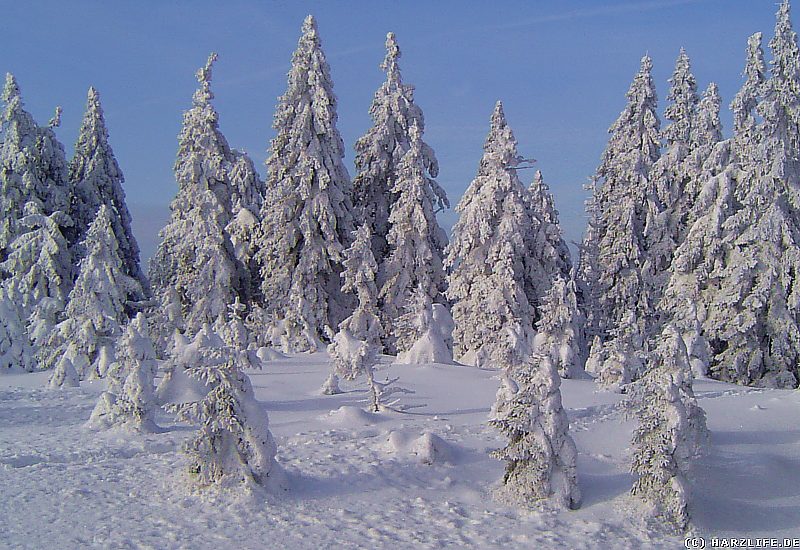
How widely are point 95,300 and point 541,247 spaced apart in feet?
→ 53.3

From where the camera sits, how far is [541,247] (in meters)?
27.7

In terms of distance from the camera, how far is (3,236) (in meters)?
28.9

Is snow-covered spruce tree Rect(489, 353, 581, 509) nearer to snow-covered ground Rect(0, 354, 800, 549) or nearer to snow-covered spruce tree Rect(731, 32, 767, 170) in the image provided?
snow-covered ground Rect(0, 354, 800, 549)

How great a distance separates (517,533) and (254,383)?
34.3ft

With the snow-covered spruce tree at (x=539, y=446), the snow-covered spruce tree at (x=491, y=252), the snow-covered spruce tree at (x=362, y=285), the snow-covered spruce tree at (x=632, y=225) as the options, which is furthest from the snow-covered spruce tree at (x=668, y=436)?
the snow-covered spruce tree at (x=632, y=225)

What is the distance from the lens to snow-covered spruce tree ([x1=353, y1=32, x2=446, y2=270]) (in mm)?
31125

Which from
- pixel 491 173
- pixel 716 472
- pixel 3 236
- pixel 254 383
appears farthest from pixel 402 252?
pixel 716 472

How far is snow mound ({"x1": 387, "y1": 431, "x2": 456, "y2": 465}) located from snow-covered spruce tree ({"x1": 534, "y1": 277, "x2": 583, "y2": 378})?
10.1 metres

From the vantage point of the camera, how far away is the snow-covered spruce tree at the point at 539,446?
1073 centimetres

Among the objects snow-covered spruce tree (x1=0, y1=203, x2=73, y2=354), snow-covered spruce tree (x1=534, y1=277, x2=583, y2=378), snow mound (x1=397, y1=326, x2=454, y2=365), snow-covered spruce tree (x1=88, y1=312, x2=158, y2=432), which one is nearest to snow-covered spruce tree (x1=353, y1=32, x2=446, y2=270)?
snow mound (x1=397, y1=326, x2=454, y2=365)

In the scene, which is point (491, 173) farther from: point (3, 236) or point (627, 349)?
point (3, 236)

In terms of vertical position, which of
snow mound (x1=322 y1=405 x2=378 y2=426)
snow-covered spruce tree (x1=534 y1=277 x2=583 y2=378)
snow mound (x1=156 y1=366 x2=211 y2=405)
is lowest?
snow mound (x1=322 y1=405 x2=378 y2=426)

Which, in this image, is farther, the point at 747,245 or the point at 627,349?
the point at 747,245

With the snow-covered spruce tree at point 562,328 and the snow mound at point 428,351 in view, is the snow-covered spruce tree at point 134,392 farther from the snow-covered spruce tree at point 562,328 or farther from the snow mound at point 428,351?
the snow-covered spruce tree at point 562,328
